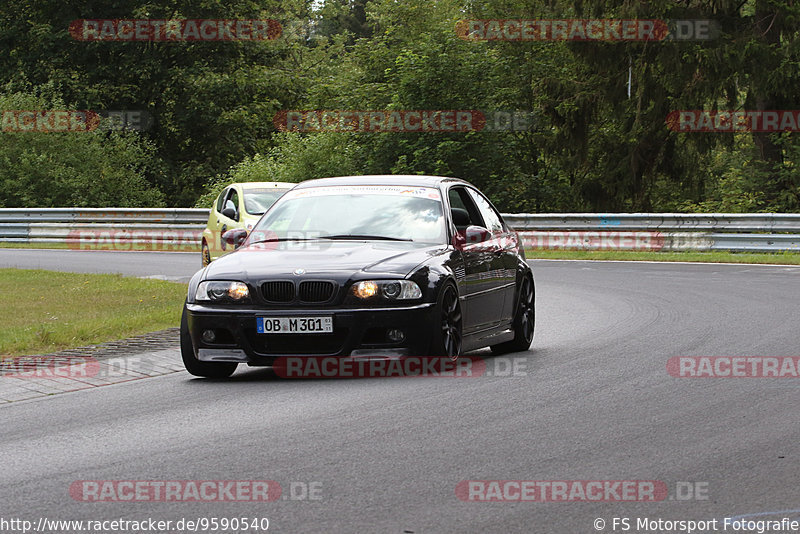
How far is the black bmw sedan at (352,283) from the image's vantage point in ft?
31.1

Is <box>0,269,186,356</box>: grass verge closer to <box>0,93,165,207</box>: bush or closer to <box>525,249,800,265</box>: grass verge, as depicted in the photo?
<box>525,249,800,265</box>: grass verge

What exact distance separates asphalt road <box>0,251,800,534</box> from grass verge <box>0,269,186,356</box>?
2.31 meters

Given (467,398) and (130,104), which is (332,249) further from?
(130,104)

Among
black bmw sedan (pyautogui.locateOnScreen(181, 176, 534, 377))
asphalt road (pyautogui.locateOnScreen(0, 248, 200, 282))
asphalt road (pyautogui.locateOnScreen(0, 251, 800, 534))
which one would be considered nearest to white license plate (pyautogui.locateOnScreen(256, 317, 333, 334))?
black bmw sedan (pyautogui.locateOnScreen(181, 176, 534, 377))

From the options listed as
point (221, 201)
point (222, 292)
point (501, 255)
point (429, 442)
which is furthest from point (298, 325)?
point (221, 201)

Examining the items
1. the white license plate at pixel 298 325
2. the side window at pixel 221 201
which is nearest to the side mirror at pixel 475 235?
the white license plate at pixel 298 325

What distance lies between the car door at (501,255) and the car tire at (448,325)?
109cm

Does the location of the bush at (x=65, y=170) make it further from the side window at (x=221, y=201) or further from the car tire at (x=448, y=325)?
the car tire at (x=448, y=325)

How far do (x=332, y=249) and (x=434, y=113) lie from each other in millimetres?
25037

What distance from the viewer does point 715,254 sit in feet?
86.1

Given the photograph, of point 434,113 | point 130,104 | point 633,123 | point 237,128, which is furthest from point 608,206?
point 130,104

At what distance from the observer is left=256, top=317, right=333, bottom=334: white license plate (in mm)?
9414

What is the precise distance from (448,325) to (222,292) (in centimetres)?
174

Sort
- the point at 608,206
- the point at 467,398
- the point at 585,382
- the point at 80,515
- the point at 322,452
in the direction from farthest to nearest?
the point at 608,206 < the point at 585,382 < the point at 467,398 < the point at 322,452 < the point at 80,515
